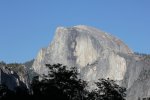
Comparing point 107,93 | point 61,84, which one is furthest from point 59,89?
point 107,93

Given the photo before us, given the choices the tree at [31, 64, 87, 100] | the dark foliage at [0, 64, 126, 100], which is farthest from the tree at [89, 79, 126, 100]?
the tree at [31, 64, 87, 100]

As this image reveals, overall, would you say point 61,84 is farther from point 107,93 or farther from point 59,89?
point 107,93

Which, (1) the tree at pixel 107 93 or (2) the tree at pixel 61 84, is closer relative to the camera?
(2) the tree at pixel 61 84

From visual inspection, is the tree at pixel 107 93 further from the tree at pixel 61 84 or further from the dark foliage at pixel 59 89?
the tree at pixel 61 84

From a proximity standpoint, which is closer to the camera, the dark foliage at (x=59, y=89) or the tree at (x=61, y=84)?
the dark foliage at (x=59, y=89)

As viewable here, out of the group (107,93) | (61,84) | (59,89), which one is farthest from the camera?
(107,93)

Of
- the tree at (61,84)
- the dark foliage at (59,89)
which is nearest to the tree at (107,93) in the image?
the dark foliage at (59,89)

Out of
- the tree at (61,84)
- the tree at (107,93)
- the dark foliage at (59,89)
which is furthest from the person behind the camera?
the tree at (107,93)

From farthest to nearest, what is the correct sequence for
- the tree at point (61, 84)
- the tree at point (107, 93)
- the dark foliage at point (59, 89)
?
the tree at point (107, 93) < the tree at point (61, 84) < the dark foliage at point (59, 89)

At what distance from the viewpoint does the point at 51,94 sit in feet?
209

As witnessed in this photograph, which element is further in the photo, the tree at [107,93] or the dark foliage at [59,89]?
the tree at [107,93]

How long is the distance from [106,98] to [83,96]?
315 cm

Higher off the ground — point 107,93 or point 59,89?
point 107,93

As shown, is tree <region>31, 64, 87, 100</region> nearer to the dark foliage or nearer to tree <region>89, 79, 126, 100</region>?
the dark foliage
